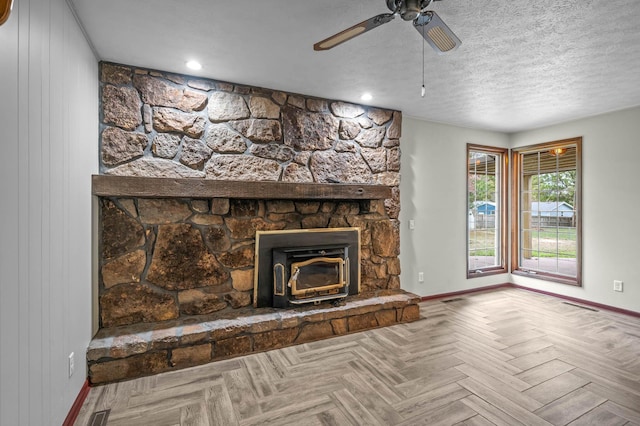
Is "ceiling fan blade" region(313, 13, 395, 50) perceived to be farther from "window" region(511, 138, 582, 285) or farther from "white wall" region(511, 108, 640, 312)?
"window" region(511, 138, 582, 285)

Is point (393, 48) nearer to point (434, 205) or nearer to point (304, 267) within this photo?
point (304, 267)

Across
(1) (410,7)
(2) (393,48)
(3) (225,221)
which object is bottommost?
(3) (225,221)

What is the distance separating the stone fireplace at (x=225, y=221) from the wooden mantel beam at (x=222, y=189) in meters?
0.01

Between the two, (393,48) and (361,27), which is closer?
(361,27)

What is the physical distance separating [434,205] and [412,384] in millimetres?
2659

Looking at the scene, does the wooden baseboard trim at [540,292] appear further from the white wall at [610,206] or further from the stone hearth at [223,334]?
the stone hearth at [223,334]

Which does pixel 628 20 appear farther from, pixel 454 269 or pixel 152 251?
pixel 152 251

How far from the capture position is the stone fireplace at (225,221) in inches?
101

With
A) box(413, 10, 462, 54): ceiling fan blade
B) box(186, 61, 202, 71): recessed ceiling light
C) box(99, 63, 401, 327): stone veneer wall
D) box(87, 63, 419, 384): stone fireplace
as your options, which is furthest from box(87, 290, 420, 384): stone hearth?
box(413, 10, 462, 54): ceiling fan blade

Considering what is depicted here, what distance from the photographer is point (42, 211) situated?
1.48 meters

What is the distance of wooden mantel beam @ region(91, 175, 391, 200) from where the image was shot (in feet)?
7.85

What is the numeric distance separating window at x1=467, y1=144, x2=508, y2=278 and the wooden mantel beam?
6.70ft

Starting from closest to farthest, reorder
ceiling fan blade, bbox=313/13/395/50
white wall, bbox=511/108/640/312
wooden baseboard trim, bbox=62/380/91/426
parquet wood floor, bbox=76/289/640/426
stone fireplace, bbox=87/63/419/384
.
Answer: ceiling fan blade, bbox=313/13/395/50, wooden baseboard trim, bbox=62/380/91/426, parquet wood floor, bbox=76/289/640/426, stone fireplace, bbox=87/63/419/384, white wall, bbox=511/108/640/312

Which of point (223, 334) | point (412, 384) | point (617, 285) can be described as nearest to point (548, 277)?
point (617, 285)
